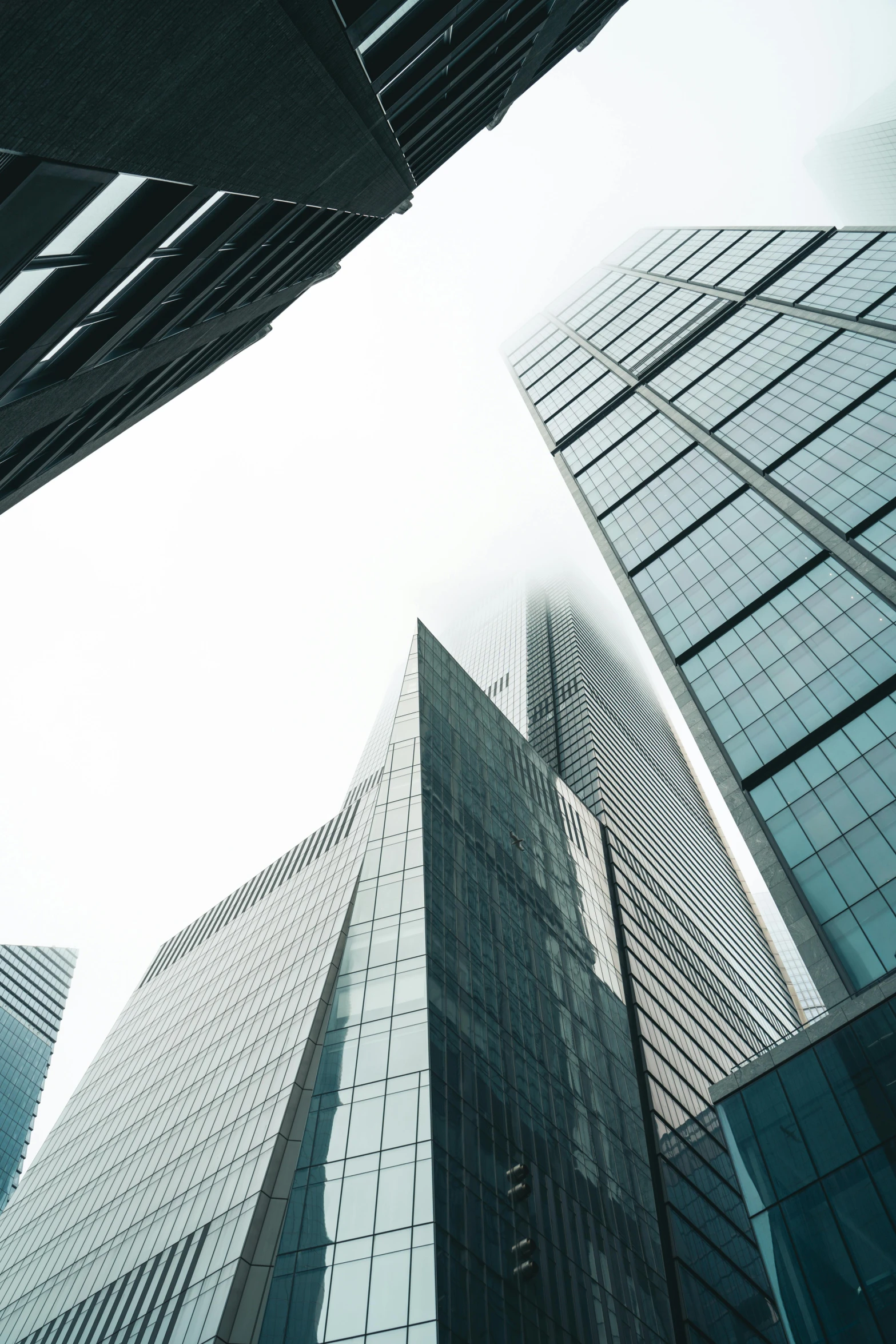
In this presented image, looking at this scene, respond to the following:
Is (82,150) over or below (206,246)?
below

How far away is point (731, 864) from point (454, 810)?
103 m

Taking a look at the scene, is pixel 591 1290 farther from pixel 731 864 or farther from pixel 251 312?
pixel 731 864

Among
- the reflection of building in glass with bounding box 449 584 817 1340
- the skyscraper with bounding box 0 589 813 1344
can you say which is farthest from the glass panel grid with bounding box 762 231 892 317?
the reflection of building in glass with bounding box 449 584 817 1340

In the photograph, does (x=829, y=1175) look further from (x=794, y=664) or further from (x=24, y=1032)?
(x=24, y=1032)

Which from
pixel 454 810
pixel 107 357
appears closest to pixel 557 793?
pixel 454 810

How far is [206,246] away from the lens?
15078 mm

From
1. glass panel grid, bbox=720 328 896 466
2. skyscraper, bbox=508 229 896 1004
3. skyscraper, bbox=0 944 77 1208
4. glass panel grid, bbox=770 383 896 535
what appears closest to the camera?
skyscraper, bbox=508 229 896 1004

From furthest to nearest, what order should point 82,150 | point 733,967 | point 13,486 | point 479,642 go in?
point 479,642
point 733,967
point 13,486
point 82,150

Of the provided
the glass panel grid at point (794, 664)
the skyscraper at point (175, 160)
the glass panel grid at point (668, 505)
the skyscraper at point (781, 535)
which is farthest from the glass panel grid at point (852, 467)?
the skyscraper at point (175, 160)

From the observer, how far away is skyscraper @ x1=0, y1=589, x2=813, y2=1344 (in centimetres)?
2658

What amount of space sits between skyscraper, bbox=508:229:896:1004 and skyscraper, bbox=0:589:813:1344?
14296mm

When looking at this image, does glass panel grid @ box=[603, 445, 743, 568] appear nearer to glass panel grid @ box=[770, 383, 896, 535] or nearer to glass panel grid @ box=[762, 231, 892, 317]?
glass panel grid @ box=[770, 383, 896, 535]

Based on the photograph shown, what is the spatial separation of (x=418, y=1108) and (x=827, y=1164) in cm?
1417

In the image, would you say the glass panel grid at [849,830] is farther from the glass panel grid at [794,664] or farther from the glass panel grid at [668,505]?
the glass panel grid at [668,505]
